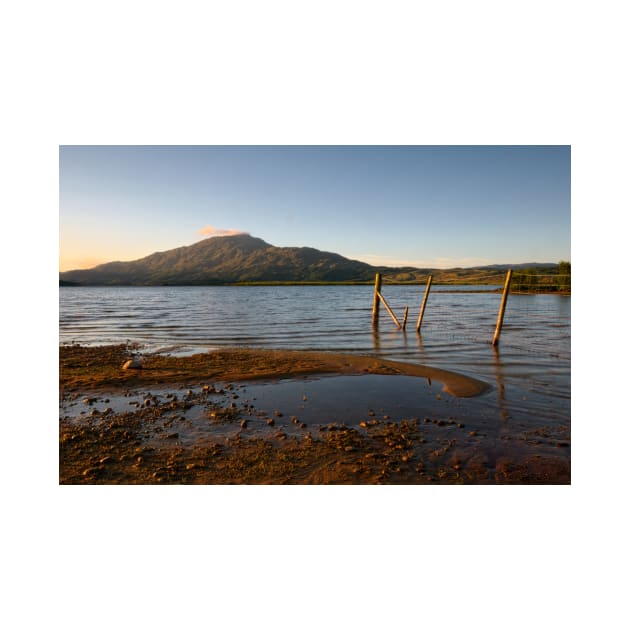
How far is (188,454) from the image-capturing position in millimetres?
6668

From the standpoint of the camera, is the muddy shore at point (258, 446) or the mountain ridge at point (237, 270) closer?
the muddy shore at point (258, 446)

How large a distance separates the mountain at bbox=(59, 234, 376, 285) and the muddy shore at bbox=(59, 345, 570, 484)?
4389 inches

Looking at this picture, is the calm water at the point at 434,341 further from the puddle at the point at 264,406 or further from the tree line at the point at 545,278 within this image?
the tree line at the point at 545,278

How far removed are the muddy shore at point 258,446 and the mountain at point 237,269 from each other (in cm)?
11147

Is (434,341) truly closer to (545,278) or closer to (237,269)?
(545,278)

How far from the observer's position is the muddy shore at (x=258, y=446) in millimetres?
6094

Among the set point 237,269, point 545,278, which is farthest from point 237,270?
point 545,278

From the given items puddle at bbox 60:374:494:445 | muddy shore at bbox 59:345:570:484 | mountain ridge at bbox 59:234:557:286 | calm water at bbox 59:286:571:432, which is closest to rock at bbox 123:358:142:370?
muddy shore at bbox 59:345:570:484

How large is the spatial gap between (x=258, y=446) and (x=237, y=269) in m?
165

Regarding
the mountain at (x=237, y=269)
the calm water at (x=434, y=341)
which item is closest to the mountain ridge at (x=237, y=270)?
the mountain at (x=237, y=269)

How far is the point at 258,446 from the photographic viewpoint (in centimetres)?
695

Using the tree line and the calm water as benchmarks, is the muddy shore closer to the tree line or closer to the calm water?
the calm water
